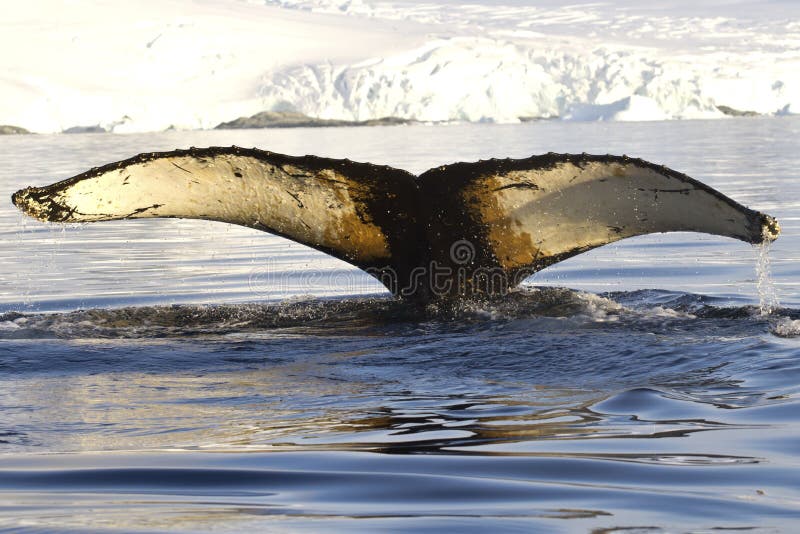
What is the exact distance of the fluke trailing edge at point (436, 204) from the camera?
19.2ft

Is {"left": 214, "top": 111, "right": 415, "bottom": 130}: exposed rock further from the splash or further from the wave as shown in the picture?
the wave

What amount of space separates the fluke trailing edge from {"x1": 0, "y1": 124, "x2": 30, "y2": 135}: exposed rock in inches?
3278

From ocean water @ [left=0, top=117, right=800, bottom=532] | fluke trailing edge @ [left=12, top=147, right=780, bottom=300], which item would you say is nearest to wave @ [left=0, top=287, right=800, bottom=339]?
ocean water @ [left=0, top=117, right=800, bottom=532]

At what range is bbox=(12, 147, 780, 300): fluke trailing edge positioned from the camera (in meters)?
5.86

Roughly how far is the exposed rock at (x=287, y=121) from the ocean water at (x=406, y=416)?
80.5m

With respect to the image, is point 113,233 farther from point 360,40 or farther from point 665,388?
point 360,40

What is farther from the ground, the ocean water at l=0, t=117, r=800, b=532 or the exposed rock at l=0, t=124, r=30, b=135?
the exposed rock at l=0, t=124, r=30, b=135

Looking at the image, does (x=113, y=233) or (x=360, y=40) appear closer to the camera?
(x=113, y=233)

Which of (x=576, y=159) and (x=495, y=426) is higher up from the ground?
(x=576, y=159)

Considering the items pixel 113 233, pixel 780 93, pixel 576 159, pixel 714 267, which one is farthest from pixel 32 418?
pixel 780 93

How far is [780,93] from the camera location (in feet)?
318

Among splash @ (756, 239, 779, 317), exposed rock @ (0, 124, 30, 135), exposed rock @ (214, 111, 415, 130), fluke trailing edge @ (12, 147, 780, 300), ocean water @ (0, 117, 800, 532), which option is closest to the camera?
ocean water @ (0, 117, 800, 532)

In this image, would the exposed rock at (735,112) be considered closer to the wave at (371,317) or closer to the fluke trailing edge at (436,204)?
the wave at (371,317)

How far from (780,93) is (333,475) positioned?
9968 cm
